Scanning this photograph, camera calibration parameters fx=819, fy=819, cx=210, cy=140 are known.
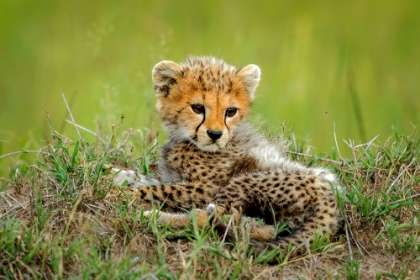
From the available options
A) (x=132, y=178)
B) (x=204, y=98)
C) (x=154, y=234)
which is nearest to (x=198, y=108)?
(x=204, y=98)

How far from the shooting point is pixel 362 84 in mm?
7449

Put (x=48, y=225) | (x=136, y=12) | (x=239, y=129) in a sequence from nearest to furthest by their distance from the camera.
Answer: (x=48, y=225), (x=239, y=129), (x=136, y=12)

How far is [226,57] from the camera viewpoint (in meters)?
7.00

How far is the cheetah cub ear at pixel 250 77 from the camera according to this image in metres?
5.18

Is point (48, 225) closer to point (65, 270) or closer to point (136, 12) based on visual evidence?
point (65, 270)

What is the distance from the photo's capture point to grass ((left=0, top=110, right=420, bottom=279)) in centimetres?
371

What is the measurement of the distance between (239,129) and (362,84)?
8.74 ft

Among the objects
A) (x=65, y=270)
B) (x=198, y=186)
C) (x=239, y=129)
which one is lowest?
(x=65, y=270)

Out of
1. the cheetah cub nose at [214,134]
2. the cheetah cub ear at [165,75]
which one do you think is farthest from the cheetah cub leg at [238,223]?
the cheetah cub ear at [165,75]

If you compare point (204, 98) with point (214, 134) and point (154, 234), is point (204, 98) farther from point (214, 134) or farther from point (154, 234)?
point (154, 234)

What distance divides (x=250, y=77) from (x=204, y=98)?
0.48m

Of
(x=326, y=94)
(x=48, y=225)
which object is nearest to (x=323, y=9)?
(x=326, y=94)

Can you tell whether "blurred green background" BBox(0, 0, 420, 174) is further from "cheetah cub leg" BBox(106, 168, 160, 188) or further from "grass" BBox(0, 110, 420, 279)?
"grass" BBox(0, 110, 420, 279)

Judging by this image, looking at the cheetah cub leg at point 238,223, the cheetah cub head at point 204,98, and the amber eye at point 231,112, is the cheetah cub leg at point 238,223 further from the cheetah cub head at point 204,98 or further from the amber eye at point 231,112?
the amber eye at point 231,112
